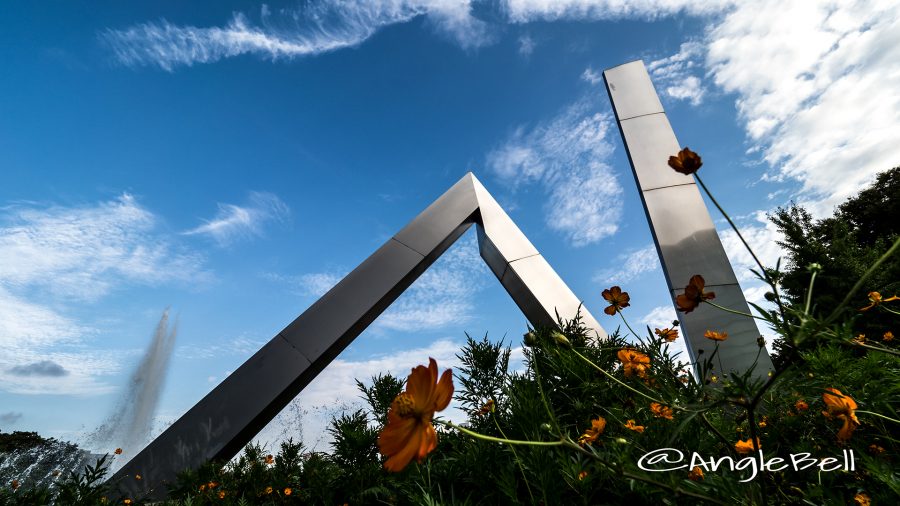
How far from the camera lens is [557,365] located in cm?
159

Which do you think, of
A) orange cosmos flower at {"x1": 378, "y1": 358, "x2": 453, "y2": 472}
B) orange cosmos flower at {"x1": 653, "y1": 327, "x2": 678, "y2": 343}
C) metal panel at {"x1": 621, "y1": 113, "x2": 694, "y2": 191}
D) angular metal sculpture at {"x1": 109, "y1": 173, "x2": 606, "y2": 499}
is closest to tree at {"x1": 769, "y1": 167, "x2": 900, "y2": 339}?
metal panel at {"x1": 621, "y1": 113, "x2": 694, "y2": 191}

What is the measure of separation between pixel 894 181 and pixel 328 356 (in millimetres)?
20062

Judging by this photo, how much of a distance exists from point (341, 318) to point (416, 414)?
4.67 metres

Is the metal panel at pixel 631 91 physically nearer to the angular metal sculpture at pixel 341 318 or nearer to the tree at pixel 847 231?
the angular metal sculpture at pixel 341 318

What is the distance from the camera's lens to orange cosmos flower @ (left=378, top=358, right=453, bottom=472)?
0.63 metres

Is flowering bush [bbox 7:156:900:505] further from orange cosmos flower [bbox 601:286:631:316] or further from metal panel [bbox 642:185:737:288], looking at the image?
metal panel [bbox 642:185:737:288]

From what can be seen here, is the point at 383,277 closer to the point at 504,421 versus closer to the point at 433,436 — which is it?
the point at 504,421

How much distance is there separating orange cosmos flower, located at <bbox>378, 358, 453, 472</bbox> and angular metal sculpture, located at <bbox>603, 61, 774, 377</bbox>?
4.62 meters

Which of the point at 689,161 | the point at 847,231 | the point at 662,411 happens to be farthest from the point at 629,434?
the point at 847,231

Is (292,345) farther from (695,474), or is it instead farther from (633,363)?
(695,474)

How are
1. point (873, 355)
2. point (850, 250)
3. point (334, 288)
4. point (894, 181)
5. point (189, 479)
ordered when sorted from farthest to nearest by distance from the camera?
point (894, 181)
point (850, 250)
point (334, 288)
point (189, 479)
point (873, 355)

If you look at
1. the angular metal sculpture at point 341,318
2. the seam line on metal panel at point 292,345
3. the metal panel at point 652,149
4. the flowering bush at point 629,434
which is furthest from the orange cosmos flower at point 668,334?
the metal panel at point 652,149

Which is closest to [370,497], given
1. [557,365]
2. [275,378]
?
[557,365]

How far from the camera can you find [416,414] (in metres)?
0.66
